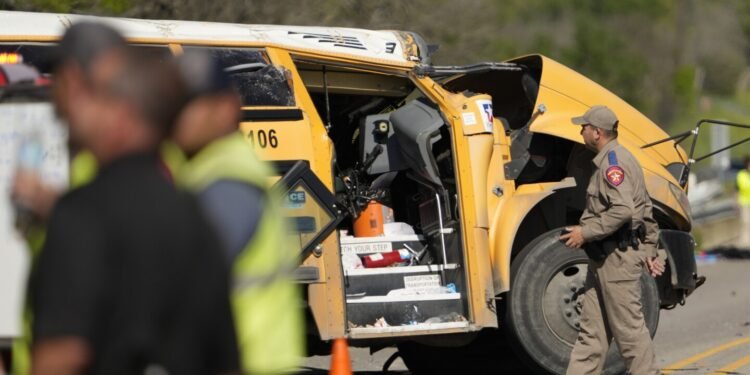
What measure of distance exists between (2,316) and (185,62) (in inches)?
101

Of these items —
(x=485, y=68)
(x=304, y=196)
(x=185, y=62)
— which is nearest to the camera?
(x=185, y=62)

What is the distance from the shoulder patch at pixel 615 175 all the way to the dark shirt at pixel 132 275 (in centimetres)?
525

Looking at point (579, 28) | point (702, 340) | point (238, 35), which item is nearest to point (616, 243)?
point (238, 35)

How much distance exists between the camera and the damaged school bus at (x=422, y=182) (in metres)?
7.83

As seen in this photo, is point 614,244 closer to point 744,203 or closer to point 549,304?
point 549,304

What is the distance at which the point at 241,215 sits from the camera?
3.45 m

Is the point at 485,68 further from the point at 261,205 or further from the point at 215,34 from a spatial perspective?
the point at 261,205

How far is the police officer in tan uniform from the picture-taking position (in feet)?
26.4

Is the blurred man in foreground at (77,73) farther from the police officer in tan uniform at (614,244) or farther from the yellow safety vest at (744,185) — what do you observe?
the yellow safety vest at (744,185)

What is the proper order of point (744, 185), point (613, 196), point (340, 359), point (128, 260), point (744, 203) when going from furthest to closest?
1. point (744, 203)
2. point (744, 185)
3. point (613, 196)
4. point (340, 359)
5. point (128, 260)

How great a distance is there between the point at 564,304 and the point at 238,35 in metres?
2.77

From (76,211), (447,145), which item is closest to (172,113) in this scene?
(76,211)

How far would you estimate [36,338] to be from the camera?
2969mm

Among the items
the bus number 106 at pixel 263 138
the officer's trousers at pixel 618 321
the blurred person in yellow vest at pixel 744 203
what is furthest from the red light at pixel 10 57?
the blurred person in yellow vest at pixel 744 203
